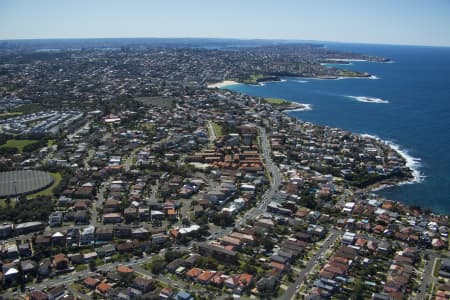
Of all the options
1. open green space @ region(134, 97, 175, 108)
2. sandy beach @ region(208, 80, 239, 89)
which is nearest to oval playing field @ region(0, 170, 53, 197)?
open green space @ region(134, 97, 175, 108)

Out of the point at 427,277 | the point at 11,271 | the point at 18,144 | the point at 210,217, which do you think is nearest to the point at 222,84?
the point at 18,144

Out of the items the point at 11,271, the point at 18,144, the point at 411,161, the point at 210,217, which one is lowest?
the point at 411,161

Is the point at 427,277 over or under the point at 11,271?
under

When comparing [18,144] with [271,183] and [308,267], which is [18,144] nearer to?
[271,183]

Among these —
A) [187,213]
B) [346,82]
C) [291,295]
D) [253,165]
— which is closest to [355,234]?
[291,295]

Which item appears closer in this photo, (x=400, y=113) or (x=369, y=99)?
(x=400, y=113)

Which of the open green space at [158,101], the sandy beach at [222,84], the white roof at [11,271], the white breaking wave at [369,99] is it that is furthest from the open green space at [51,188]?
the white breaking wave at [369,99]

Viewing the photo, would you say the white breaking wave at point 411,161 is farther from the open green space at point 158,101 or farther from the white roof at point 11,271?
the open green space at point 158,101

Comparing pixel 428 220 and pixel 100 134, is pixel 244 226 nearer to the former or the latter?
pixel 428 220
